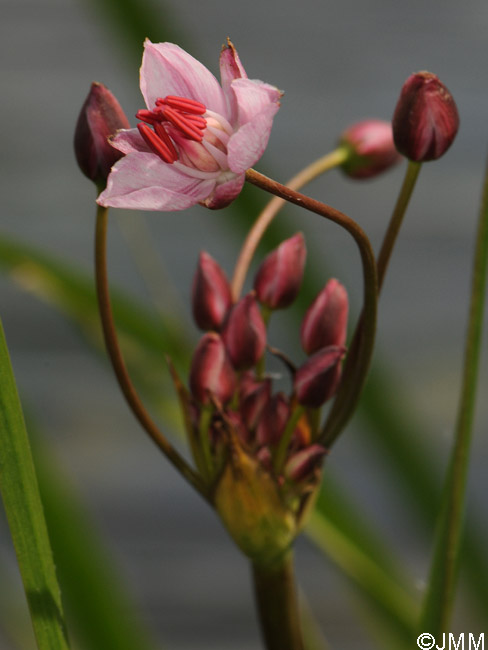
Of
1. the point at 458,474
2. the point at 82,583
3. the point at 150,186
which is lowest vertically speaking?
the point at 82,583

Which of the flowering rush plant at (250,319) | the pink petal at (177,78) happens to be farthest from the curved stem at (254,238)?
the pink petal at (177,78)

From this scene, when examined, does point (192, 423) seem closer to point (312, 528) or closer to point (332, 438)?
point (332, 438)

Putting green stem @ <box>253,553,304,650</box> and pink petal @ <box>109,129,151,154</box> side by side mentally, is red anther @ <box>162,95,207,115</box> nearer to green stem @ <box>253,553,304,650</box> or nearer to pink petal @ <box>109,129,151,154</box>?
pink petal @ <box>109,129,151,154</box>

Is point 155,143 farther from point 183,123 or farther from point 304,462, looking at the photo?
point 304,462

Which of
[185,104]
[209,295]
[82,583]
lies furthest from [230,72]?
[82,583]

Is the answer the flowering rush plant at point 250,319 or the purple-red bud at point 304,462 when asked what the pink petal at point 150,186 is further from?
the purple-red bud at point 304,462

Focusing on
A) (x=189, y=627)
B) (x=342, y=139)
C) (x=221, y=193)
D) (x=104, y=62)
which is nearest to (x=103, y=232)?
(x=221, y=193)

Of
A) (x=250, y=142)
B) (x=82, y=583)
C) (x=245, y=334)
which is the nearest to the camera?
(x=250, y=142)
